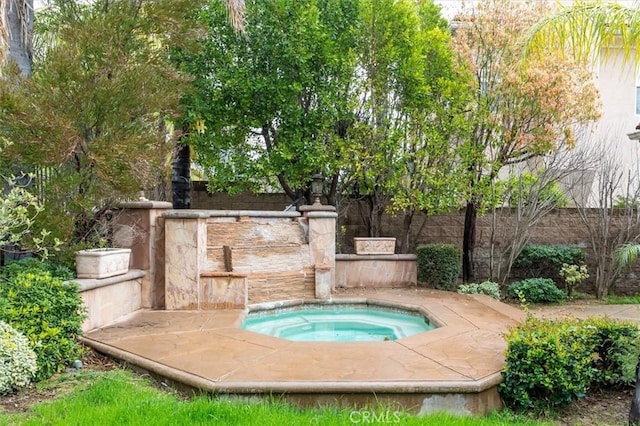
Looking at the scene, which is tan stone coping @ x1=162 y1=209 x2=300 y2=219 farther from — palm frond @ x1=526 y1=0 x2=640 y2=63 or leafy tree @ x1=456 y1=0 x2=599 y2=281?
palm frond @ x1=526 y1=0 x2=640 y2=63

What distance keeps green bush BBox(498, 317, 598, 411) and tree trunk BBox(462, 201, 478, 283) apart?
19.8 ft

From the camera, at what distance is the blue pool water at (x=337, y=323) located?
21.4 ft

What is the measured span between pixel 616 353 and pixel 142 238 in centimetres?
618

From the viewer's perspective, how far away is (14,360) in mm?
3916

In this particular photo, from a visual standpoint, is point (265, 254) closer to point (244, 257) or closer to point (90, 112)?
point (244, 257)

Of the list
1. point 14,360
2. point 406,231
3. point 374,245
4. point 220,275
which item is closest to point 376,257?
point 374,245

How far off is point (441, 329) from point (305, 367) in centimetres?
Answer: 235

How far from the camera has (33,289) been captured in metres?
4.47

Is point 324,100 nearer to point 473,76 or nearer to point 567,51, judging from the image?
point 473,76

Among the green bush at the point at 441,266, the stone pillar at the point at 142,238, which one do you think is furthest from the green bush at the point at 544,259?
the stone pillar at the point at 142,238

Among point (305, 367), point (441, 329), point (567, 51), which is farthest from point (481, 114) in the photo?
point (305, 367)

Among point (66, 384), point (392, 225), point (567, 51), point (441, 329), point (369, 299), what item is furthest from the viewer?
point (392, 225)

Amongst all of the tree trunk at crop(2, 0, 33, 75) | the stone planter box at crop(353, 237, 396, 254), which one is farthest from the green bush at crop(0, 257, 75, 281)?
the stone planter box at crop(353, 237, 396, 254)

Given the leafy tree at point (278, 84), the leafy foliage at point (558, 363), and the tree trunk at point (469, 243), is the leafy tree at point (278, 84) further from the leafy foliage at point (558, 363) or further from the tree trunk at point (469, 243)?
the leafy foliage at point (558, 363)
